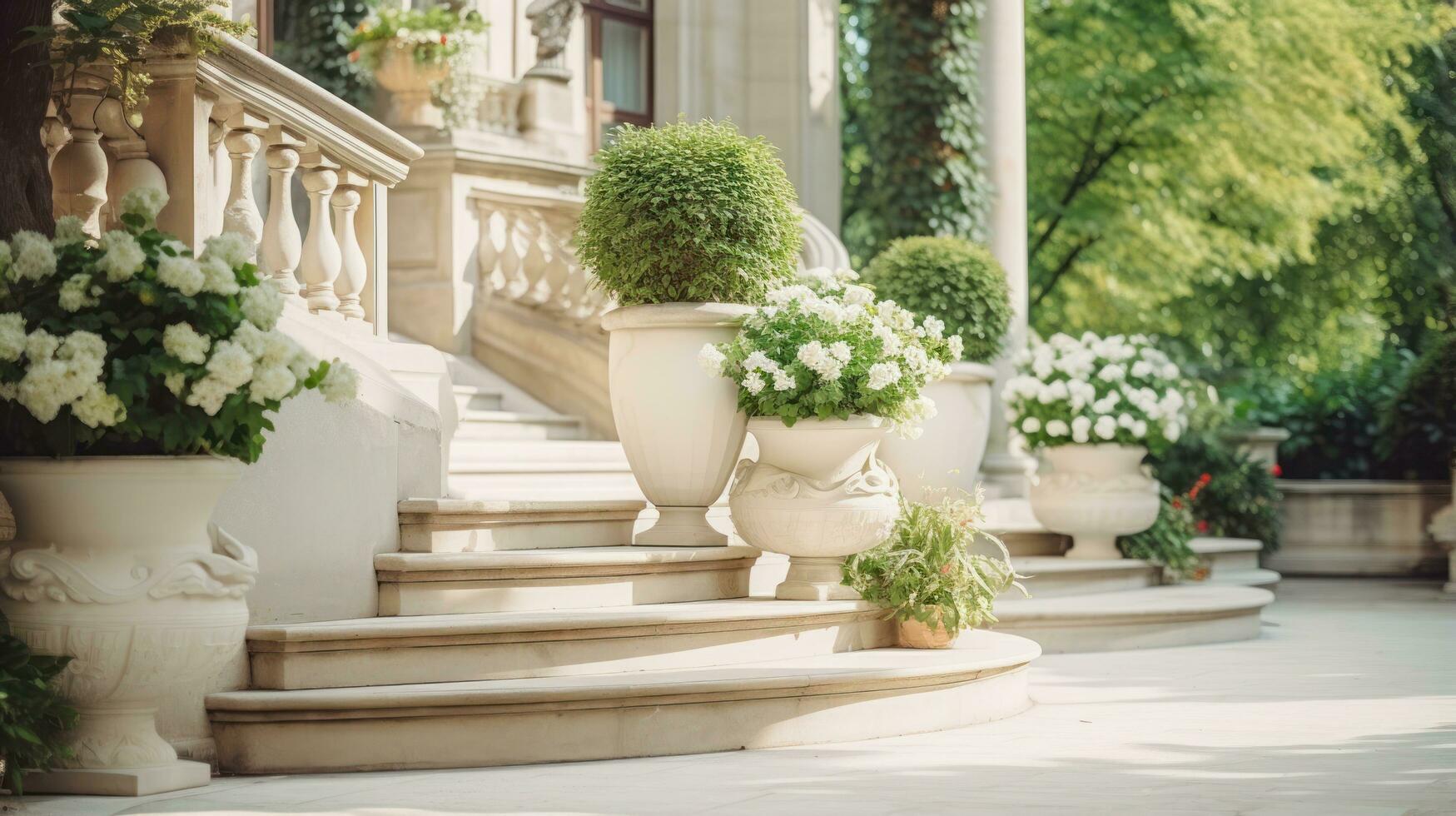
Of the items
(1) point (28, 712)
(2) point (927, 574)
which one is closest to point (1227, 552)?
(2) point (927, 574)

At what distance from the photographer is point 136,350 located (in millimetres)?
4438

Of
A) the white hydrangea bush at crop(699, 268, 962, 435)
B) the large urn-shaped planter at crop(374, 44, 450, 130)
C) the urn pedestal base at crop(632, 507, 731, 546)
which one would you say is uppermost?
the large urn-shaped planter at crop(374, 44, 450, 130)

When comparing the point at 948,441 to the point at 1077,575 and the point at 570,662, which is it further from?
the point at 570,662

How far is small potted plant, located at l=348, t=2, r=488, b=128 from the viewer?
10.2m

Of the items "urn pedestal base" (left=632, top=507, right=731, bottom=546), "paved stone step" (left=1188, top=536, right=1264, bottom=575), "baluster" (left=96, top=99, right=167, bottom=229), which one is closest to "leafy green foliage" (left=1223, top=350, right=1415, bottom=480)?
"paved stone step" (left=1188, top=536, right=1264, bottom=575)

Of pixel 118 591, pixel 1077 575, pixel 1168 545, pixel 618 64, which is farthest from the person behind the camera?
pixel 618 64

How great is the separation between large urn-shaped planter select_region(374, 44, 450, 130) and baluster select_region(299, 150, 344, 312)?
414 cm

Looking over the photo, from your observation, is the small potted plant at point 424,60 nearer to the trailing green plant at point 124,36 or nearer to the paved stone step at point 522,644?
the trailing green plant at point 124,36

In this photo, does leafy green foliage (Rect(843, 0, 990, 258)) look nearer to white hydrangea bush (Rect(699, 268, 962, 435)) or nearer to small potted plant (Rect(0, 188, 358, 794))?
white hydrangea bush (Rect(699, 268, 962, 435))

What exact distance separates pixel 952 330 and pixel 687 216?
12.3ft

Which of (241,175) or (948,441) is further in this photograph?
(948,441)

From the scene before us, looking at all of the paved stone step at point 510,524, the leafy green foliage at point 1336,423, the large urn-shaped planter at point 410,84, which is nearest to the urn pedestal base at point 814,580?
the paved stone step at point 510,524

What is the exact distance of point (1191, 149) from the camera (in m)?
17.0

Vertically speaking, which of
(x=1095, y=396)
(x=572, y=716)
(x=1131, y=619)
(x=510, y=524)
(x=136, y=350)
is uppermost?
(x=136, y=350)
